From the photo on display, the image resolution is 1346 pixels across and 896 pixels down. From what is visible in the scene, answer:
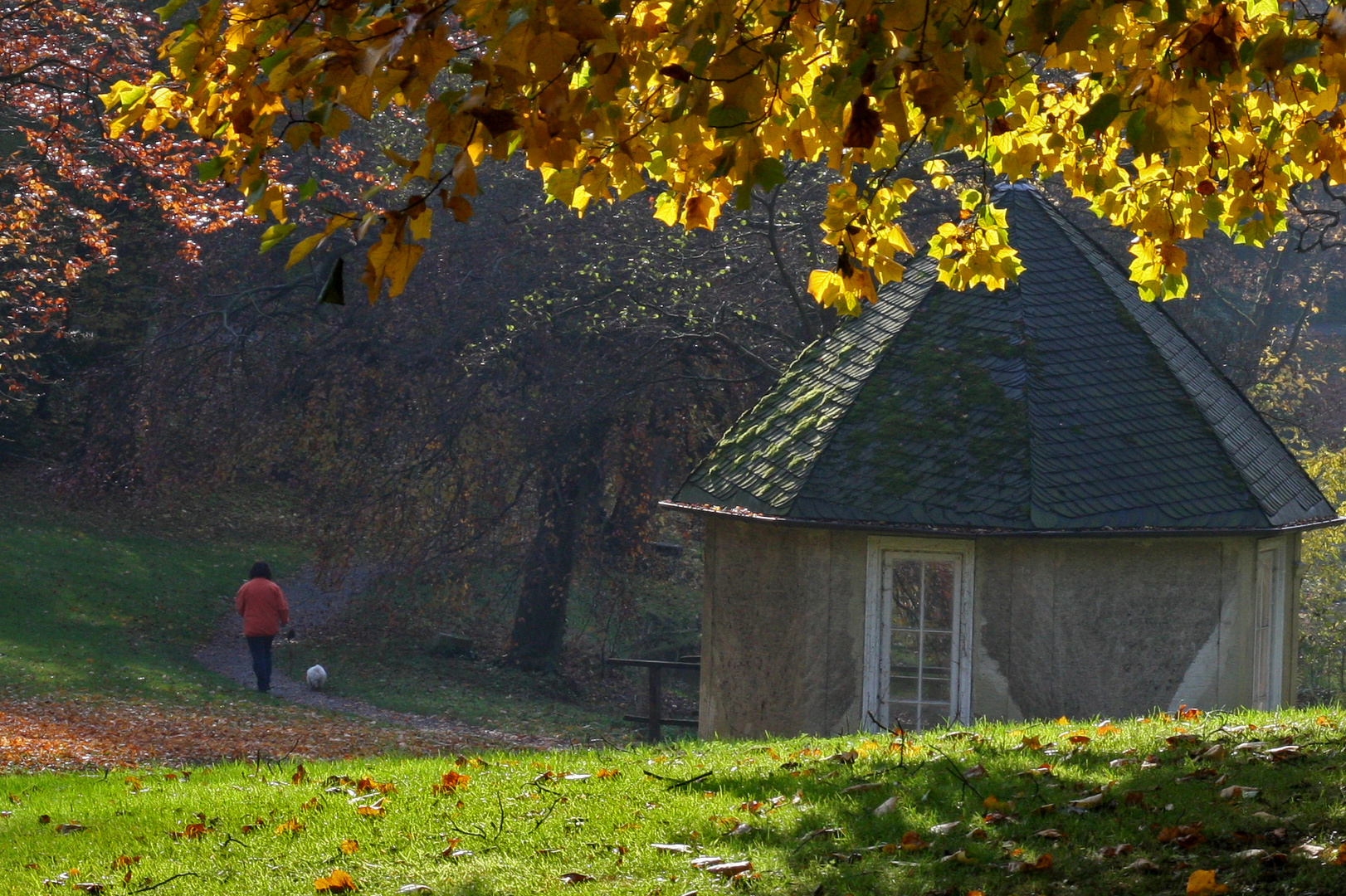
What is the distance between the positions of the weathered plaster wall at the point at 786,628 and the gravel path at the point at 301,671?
19.1ft

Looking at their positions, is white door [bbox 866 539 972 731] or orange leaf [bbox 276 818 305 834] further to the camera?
white door [bbox 866 539 972 731]

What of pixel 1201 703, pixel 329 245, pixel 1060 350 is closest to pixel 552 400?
pixel 329 245

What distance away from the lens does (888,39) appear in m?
4.50

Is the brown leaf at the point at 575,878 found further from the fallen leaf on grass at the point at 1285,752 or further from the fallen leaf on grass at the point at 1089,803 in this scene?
the fallen leaf on grass at the point at 1285,752

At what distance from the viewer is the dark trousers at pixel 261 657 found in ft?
62.4

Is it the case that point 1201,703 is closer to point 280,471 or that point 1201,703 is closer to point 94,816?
point 94,816

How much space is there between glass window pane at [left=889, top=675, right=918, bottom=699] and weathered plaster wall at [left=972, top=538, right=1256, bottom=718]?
2.92 feet

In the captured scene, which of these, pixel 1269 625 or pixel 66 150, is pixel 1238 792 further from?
pixel 66 150

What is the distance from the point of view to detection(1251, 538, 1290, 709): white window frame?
12.1 metres

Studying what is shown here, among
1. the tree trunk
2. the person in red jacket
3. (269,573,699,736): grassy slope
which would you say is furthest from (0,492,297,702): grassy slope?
the tree trunk

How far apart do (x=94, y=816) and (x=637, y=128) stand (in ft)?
16.6

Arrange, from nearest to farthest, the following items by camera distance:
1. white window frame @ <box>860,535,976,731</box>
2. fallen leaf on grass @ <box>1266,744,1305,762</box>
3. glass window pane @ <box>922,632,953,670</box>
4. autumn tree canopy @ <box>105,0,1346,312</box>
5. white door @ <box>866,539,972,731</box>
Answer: autumn tree canopy @ <box>105,0,1346,312</box> → fallen leaf on grass @ <box>1266,744,1305,762</box> → white door @ <box>866,539,972,731</box> → white window frame @ <box>860,535,976,731</box> → glass window pane @ <box>922,632,953,670</box>

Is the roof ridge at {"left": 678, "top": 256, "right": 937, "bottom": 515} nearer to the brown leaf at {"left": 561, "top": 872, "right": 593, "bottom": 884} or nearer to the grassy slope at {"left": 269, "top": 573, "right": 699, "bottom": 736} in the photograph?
the brown leaf at {"left": 561, "top": 872, "right": 593, "bottom": 884}

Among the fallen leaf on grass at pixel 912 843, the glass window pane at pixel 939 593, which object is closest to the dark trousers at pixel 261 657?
the glass window pane at pixel 939 593
